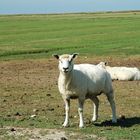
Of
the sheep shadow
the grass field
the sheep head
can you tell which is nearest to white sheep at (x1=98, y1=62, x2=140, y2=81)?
the grass field

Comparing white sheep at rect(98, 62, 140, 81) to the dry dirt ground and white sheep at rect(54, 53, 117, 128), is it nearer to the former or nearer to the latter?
the dry dirt ground

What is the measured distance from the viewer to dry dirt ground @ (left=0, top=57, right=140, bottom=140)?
1423cm

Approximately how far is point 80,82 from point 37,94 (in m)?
7.32

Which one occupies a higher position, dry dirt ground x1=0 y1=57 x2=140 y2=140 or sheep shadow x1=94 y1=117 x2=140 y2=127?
dry dirt ground x1=0 y1=57 x2=140 y2=140

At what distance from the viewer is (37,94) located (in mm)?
22828

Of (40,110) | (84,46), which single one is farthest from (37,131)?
(84,46)

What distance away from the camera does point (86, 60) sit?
3647 cm

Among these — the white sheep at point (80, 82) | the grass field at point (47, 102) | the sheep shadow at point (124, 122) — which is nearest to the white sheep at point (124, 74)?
the grass field at point (47, 102)

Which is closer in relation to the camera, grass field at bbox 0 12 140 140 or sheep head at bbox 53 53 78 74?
grass field at bbox 0 12 140 140

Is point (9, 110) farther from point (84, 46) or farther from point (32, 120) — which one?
point (84, 46)

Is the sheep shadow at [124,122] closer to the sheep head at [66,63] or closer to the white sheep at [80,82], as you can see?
the white sheep at [80,82]

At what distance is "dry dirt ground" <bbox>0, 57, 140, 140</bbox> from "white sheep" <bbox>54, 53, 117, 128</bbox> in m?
0.88

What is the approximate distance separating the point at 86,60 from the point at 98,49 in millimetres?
8712

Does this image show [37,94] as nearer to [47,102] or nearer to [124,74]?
[47,102]
